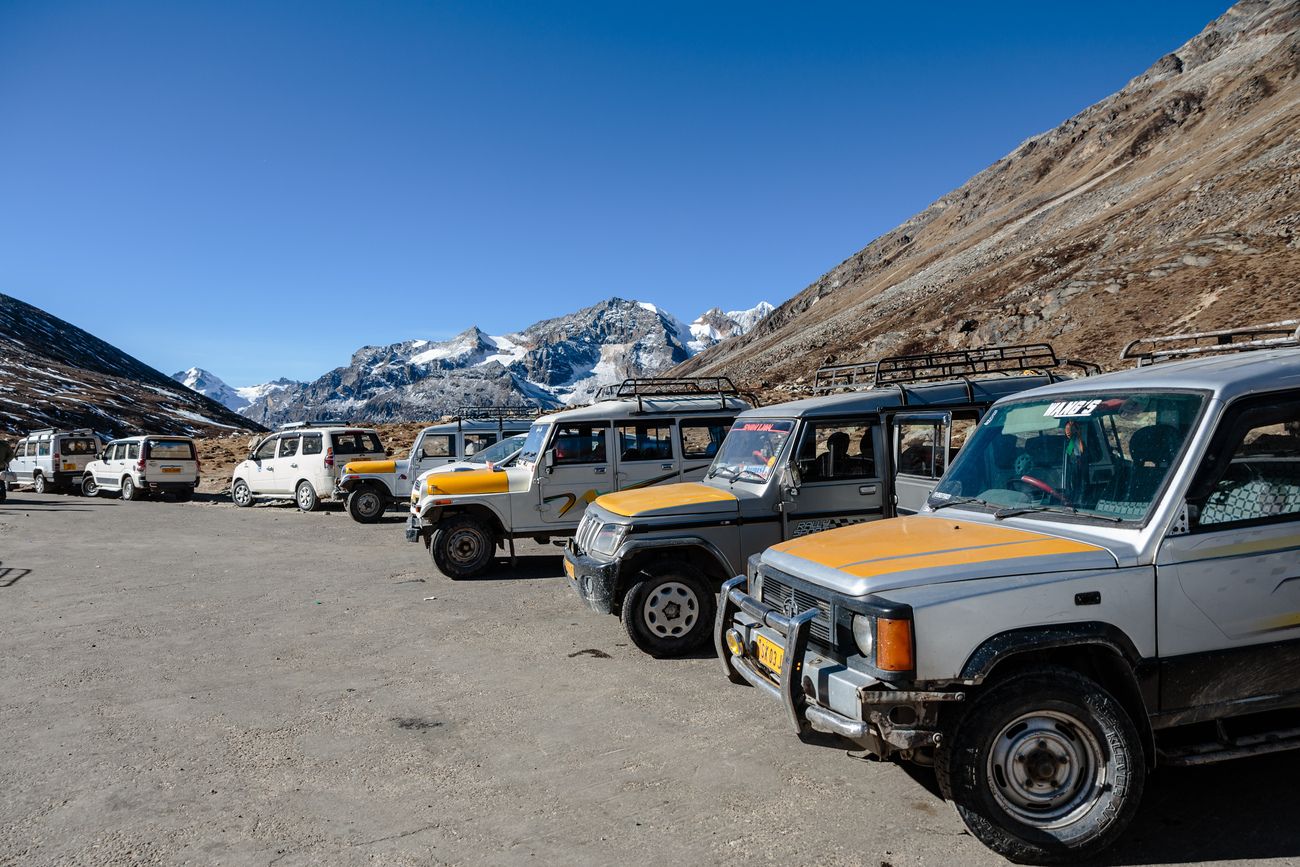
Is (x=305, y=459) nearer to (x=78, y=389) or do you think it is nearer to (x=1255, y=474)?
(x=1255, y=474)

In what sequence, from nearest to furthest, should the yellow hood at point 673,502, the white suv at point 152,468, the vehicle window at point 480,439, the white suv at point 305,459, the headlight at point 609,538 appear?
the headlight at point 609,538, the yellow hood at point 673,502, the vehicle window at point 480,439, the white suv at point 305,459, the white suv at point 152,468

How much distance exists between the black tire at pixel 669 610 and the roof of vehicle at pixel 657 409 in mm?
3799

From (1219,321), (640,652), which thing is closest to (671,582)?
(640,652)

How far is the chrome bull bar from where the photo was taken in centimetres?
398

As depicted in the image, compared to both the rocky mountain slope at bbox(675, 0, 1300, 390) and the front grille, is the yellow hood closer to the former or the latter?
the front grille

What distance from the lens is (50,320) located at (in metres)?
165

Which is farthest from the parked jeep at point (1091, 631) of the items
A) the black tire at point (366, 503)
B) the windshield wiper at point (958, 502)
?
the black tire at point (366, 503)

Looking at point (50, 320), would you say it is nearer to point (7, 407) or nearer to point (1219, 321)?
point (7, 407)

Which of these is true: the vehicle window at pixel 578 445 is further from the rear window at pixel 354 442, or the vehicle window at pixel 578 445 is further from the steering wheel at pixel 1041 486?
the rear window at pixel 354 442

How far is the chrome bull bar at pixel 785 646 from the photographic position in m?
3.98

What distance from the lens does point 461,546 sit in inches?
426

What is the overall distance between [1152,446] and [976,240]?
84.9 meters

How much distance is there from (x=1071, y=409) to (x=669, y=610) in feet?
11.7

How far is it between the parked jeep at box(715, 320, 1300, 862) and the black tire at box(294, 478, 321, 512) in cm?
1790
